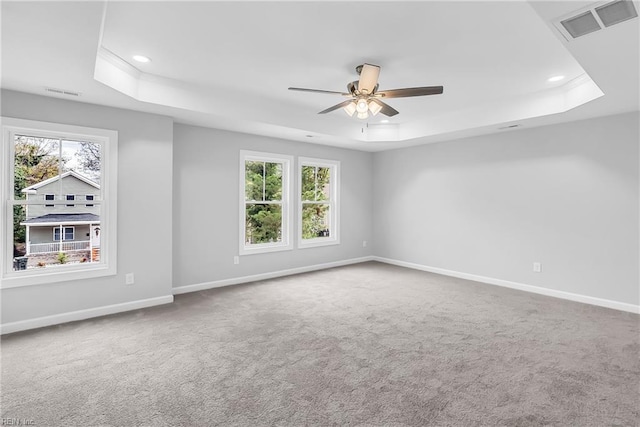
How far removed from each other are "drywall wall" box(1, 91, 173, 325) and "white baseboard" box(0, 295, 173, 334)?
41 mm

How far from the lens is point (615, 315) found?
386 centimetres

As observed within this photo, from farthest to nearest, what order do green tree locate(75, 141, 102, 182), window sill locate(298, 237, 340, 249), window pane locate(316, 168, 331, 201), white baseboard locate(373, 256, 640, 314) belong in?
window pane locate(316, 168, 331, 201) < window sill locate(298, 237, 340, 249) < white baseboard locate(373, 256, 640, 314) < green tree locate(75, 141, 102, 182)

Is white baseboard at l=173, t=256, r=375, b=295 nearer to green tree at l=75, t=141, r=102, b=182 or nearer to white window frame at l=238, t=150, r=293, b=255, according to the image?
white window frame at l=238, t=150, r=293, b=255

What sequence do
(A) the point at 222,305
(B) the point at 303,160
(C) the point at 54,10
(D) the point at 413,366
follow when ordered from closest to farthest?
(C) the point at 54,10 → (D) the point at 413,366 → (A) the point at 222,305 → (B) the point at 303,160

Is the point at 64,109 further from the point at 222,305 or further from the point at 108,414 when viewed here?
the point at 108,414

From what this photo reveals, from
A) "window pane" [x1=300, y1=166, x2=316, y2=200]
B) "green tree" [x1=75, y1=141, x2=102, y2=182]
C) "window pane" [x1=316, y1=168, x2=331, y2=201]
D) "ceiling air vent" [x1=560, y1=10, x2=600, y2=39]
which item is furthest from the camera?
"window pane" [x1=316, y1=168, x2=331, y2=201]

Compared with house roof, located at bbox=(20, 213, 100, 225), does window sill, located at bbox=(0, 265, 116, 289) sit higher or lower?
lower

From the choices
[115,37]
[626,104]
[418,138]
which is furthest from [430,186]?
[115,37]

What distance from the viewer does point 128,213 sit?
12.9ft

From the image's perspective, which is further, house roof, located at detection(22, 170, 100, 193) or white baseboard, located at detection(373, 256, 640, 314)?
white baseboard, located at detection(373, 256, 640, 314)

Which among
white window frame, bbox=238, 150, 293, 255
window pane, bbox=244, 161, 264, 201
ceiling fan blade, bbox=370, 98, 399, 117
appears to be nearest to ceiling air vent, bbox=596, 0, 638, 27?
ceiling fan blade, bbox=370, 98, 399, 117

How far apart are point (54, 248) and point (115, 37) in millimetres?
2363

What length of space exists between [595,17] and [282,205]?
467cm

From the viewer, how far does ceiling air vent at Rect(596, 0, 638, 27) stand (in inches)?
72.3
